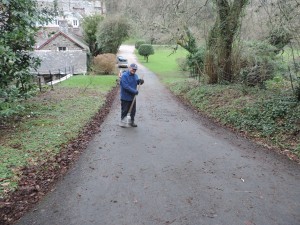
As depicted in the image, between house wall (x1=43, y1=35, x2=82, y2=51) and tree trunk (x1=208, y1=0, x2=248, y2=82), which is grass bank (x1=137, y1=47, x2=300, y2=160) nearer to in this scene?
tree trunk (x1=208, y1=0, x2=248, y2=82)

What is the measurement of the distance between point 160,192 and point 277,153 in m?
3.87

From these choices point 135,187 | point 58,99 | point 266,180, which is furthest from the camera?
point 58,99

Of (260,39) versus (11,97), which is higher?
(260,39)

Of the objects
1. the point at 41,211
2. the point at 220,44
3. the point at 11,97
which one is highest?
the point at 220,44

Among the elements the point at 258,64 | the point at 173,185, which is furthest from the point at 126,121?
the point at 258,64

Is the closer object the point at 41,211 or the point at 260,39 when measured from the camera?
the point at 41,211

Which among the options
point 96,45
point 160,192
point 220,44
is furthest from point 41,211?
point 96,45

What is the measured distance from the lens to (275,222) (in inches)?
169

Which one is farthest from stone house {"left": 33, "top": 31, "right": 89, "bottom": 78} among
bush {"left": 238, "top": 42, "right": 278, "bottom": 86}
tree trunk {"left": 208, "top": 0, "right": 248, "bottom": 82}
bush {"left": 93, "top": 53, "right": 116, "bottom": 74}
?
bush {"left": 238, "top": 42, "right": 278, "bottom": 86}

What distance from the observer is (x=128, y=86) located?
9.60m

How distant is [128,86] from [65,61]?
2999 cm

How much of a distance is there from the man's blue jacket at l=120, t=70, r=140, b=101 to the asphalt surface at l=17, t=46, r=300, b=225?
1.34 meters

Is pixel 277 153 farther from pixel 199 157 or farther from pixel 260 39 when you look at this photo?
pixel 260 39

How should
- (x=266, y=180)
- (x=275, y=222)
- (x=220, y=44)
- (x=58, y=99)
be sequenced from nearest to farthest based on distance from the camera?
1. (x=275, y=222)
2. (x=266, y=180)
3. (x=58, y=99)
4. (x=220, y=44)
